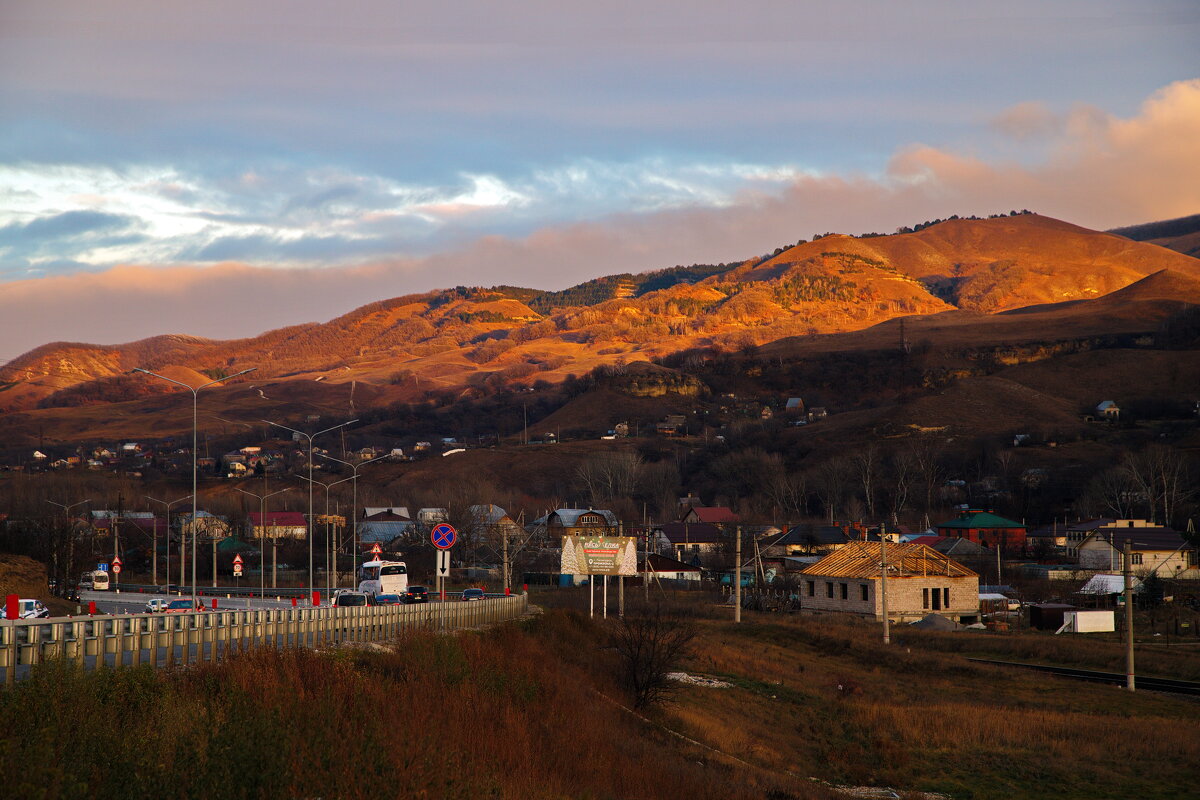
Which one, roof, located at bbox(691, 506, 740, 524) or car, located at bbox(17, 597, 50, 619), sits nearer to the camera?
car, located at bbox(17, 597, 50, 619)

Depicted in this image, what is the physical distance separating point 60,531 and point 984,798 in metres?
64.5

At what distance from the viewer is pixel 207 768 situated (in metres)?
11.5

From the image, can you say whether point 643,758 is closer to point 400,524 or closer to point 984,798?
point 984,798

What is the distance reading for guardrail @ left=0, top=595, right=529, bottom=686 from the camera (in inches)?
677

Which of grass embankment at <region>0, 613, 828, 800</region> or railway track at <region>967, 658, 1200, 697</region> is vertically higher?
grass embankment at <region>0, 613, 828, 800</region>

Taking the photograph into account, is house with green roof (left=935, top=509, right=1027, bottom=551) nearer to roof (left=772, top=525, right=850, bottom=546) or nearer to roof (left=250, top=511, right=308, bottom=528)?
roof (left=772, top=525, right=850, bottom=546)

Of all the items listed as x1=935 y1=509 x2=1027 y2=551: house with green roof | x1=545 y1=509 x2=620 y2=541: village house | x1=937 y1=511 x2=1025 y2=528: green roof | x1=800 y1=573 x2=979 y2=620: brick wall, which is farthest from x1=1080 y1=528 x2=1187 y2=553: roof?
x1=545 y1=509 x2=620 y2=541: village house

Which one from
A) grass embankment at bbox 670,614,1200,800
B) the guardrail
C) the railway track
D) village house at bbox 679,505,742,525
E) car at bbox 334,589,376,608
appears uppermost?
the guardrail

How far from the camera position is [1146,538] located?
95.1 meters

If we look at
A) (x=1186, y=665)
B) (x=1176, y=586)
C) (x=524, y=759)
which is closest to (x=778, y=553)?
(x=1176, y=586)

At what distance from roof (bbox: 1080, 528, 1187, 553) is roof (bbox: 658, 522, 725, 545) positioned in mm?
37065

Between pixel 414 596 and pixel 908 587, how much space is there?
3752 centimetres

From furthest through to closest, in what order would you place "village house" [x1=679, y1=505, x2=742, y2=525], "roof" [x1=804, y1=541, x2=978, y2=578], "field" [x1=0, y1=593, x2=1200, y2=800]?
"village house" [x1=679, y1=505, x2=742, y2=525], "roof" [x1=804, y1=541, x2=978, y2=578], "field" [x1=0, y1=593, x2=1200, y2=800]

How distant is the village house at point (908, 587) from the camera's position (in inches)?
2943
